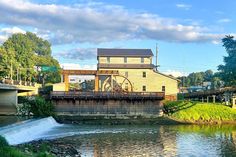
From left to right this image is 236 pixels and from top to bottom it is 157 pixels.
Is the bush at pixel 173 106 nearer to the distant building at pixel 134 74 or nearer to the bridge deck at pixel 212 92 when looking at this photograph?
the bridge deck at pixel 212 92

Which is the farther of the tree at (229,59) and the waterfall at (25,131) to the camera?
the tree at (229,59)

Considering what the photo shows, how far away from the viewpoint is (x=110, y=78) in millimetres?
73938

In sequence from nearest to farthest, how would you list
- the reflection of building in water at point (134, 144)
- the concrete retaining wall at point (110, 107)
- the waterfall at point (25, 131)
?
the reflection of building in water at point (134, 144) → the waterfall at point (25, 131) → the concrete retaining wall at point (110, 107)

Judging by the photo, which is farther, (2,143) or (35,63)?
(35,63)

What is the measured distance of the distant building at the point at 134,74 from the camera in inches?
3019

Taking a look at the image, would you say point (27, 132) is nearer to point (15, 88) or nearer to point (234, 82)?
point (15, 88)

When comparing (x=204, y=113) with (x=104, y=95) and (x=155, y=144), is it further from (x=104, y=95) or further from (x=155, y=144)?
(x=155, y=144)

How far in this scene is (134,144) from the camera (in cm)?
3731

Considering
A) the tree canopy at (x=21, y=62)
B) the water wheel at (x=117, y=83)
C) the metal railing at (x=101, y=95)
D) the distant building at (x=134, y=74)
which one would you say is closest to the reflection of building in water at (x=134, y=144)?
the metal railing at (x=101, y=95)

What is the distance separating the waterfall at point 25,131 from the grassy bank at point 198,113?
65.3ft

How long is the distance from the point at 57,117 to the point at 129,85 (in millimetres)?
21055

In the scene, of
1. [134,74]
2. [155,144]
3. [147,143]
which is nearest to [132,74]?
[134,74]

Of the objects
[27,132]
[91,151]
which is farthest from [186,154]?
[27,132]

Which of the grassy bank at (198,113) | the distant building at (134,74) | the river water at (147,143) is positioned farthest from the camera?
the distant building at (134,74)
